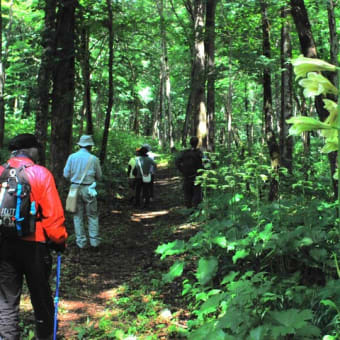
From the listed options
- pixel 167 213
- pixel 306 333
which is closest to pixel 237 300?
pixel 306 333

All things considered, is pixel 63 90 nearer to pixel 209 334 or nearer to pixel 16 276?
pixel 16 276

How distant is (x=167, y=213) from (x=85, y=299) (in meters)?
5.35

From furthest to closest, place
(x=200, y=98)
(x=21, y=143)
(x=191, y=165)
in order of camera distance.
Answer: (x=200, y=98), (x=191, y=165), (x=21, y=143)

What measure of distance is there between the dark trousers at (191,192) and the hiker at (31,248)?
5.90 meters

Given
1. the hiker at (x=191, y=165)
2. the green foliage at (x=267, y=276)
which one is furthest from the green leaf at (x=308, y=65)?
the hiker at (x=191, y=165)

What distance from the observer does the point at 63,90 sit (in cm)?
948

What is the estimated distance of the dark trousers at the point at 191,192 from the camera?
8984 millimetres

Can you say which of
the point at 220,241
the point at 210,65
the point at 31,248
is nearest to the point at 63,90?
the point at 210,65

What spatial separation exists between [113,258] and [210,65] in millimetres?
8622

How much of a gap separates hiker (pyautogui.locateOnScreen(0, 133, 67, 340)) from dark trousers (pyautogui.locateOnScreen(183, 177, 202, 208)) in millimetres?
5896

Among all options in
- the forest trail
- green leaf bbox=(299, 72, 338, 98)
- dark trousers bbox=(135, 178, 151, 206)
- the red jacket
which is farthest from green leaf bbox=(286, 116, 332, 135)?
dark trousers bbox=(135, 178, 151, 206)

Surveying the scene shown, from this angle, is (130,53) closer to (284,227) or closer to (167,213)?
(167,213)

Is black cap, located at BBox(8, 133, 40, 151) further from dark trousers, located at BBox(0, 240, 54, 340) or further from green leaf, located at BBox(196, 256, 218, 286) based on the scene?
Result: green leaf, located at BBox(196, 256, 218, 286)

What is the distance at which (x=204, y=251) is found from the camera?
15.9 feet
